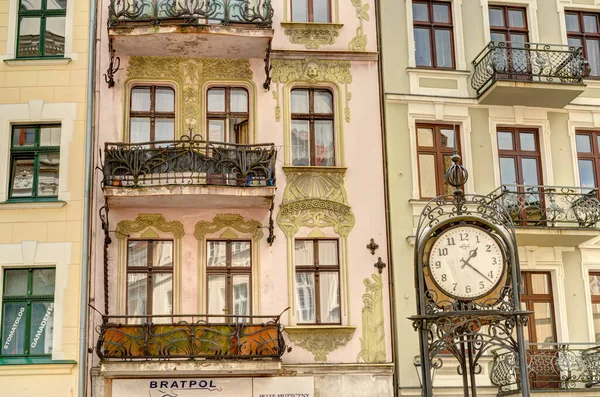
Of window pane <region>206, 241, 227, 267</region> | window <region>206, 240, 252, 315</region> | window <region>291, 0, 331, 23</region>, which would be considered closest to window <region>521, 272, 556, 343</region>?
window <region>206, 240, 252, 315</region>

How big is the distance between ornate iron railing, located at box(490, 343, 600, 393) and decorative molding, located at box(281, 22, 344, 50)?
7.49 metres

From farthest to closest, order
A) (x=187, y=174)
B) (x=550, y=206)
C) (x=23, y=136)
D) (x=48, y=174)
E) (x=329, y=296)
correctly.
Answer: (x=550, y=206) → (x=23, y=136) → (x=48, y=174) → (x=329, y=296) → (x=187, y=174)

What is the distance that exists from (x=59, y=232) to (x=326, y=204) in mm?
5308

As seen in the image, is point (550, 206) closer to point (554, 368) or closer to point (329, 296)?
point (554, 368)

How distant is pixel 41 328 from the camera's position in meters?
18.5

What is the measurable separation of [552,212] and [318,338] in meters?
5.57

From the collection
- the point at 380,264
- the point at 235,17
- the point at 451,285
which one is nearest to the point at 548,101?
the point at 380,264

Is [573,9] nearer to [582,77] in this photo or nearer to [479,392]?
[582,77]

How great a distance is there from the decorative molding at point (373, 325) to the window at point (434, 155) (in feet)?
7.55

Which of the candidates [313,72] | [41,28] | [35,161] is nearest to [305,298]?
[313,72]

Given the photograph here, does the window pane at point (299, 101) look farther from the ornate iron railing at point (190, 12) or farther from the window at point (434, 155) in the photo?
the window at point (434, 155)

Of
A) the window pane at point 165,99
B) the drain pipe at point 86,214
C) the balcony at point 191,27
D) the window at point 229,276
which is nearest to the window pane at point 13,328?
the drain pipe at point 86,214

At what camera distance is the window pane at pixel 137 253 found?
19047 mm

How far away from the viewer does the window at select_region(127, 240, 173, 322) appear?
18828 millimetres
